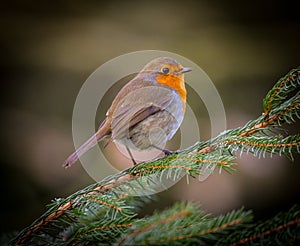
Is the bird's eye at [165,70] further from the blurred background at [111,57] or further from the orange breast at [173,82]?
the blurred background at [111,57]

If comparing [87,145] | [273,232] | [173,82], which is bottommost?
[273,232]

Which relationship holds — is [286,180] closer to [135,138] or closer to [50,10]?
[135,138]

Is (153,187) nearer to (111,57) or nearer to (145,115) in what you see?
(145,115)

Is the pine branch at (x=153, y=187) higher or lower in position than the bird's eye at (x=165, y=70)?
lower

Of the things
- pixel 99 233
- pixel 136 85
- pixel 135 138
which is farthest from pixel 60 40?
pixel 99 233

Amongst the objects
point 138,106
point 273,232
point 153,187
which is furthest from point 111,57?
point 273,232

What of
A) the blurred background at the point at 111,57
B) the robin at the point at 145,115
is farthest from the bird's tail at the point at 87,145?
the blurred background at the point at 111,57
